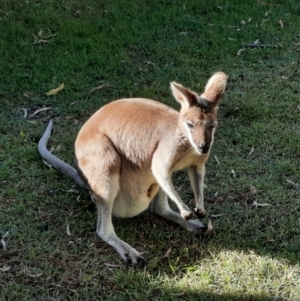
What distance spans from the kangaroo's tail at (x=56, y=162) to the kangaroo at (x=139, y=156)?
207 mm

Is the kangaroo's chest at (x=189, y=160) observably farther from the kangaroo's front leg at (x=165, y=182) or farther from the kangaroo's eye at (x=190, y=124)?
the kangaroo's eye at (x=190, y=124)

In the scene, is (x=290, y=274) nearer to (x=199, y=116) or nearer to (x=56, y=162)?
(x=199, y=116)

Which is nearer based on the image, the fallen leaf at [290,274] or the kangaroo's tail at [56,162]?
the fallen leaf at [290,274]

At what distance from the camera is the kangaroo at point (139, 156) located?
324cm

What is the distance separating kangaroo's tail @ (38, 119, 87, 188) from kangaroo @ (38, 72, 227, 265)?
207 millimetres

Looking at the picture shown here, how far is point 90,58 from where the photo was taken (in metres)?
5.70

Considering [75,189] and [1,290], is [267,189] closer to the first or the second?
[75,189]

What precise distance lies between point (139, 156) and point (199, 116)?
19.1 inches

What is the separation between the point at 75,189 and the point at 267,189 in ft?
4.08

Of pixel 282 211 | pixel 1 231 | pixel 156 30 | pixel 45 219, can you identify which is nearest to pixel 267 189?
pixel 282 211

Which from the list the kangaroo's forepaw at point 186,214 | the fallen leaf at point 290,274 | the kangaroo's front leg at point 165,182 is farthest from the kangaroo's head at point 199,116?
the fallen leaf at point 290,274

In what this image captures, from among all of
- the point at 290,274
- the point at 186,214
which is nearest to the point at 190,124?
the point at 186,214

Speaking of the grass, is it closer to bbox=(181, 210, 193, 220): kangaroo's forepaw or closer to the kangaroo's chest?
bbox=(181, 210, 193, 220): kangaroo's forepaw

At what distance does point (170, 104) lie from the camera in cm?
495
